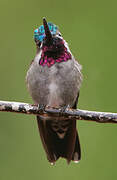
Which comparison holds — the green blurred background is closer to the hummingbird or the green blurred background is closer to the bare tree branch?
the hummingbird

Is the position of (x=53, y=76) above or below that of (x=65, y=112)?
above

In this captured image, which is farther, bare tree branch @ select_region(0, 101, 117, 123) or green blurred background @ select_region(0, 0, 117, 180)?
green blurred background @ select_region(0, 0, 117, 180)

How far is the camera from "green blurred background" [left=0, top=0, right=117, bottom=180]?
16.5 feet

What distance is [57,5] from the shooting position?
249 inches

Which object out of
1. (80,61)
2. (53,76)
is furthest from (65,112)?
Answer: (80,61)

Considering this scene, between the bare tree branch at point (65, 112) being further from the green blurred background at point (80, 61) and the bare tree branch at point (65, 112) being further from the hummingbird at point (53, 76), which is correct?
the green blurred background at point (80, 61)

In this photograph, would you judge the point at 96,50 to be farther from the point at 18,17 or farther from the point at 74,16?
the point at 18,17

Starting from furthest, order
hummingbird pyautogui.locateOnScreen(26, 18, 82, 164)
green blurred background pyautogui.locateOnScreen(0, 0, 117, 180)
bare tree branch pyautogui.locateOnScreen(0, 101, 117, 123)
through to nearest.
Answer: green blurred background pyautogui.locateOnScreen(0, 0, 117, 180), hummingbird pyautogui.locateOnScreen(26, 18, 82, 164), bare tree branch pyautogui.locateOnScreen(0, 101, 117, 123)

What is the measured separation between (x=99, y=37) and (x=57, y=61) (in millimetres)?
1913

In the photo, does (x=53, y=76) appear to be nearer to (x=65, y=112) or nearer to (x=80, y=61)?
(x=65, y=112)

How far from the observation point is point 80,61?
5.54 meters

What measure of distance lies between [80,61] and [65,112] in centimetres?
228

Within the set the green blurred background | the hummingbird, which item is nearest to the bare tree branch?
the hummingbird

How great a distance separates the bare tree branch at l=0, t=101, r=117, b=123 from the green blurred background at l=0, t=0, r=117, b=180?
165 cm
